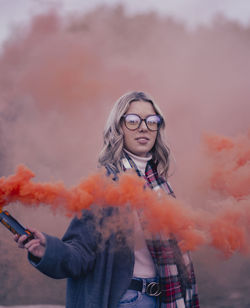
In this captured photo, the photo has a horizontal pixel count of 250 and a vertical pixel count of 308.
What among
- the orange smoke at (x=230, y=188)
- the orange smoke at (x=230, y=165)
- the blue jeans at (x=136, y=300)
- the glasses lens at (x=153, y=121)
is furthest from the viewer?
the orange smoke at (x=230, y=165)

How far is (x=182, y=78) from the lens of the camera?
4348 millimetres

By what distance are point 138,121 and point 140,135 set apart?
0.10 m

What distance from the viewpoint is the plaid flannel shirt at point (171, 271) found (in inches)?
66.4

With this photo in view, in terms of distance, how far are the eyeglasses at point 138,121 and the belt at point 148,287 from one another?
3.19ft

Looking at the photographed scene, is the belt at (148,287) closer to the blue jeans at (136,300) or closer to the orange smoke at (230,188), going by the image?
the blue jeans at (136,300)

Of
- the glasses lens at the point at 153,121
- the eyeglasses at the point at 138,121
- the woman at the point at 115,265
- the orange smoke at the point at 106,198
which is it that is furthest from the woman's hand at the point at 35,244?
the glasses lens at the point at 153,121

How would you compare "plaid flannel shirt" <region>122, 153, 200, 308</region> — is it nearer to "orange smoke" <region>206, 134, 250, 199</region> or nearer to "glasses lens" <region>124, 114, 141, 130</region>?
"glasses lens" <region>124, 114, 141, 130</region>

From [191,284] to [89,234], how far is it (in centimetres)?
78

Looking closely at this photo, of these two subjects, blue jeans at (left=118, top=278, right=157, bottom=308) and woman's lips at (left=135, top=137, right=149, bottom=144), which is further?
woman's lips at (left=135, top=137, right=149, bottom=144)

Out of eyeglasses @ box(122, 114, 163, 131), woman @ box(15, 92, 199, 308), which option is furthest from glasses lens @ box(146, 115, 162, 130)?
woman @ box(15, 92, 199, 308)

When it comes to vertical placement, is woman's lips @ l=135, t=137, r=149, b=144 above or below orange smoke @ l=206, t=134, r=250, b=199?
below

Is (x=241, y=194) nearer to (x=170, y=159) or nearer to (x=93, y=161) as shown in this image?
(x=170, y=159)

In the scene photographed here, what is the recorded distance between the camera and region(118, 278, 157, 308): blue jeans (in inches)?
64.1

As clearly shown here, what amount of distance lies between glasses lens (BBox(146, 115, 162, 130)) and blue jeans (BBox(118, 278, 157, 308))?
39.3 inches
